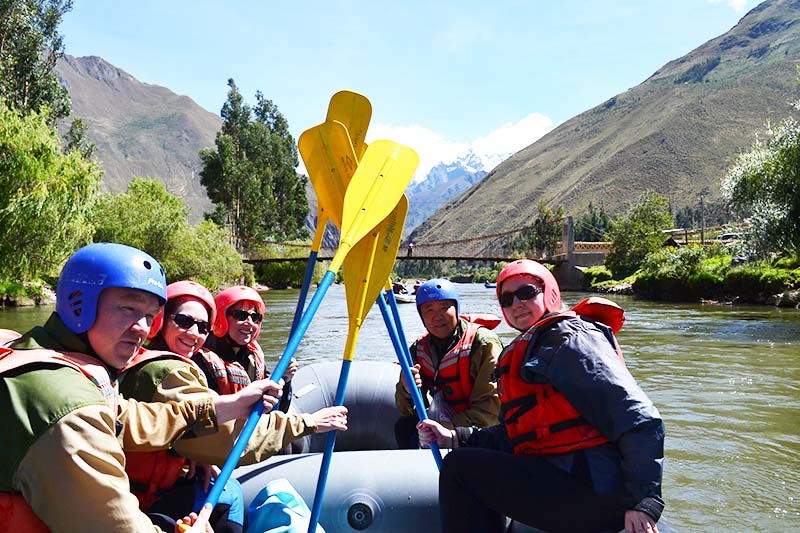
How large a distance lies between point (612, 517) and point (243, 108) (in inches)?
1918

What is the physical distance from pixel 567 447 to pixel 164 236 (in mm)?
27876

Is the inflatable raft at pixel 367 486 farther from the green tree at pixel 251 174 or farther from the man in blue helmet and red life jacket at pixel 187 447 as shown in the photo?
the green tree at pixel 251 174

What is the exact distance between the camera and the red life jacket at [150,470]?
2.19 metres

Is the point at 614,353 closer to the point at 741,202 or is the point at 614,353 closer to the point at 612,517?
the point at 612,517

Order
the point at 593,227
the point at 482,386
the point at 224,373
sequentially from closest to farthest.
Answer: the point at 224,373 < the point at 482,386 < the point at 593,227

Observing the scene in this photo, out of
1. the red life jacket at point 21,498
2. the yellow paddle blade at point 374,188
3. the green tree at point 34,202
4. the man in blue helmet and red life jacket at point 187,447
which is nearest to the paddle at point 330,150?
the yellow paddle blade at point 374,188

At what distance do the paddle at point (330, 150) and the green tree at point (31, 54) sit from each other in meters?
26.1

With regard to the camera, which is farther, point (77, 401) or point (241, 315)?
point (241, 315)

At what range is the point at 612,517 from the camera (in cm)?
206

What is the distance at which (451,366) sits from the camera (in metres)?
3.90

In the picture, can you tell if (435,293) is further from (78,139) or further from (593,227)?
(593,227)

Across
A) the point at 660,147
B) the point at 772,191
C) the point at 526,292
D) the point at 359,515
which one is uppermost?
the point at 660,147

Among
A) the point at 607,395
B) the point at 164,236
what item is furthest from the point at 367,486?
the point at 164,236

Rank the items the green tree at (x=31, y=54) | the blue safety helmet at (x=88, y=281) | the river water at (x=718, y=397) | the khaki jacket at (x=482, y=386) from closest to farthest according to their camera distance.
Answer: the blue safety helmet at (x=88, y=281)
the khaki jacket at (x=482, y=386)
the river water at (x=718, y=397)
the green tree at (x=31, y=54)
